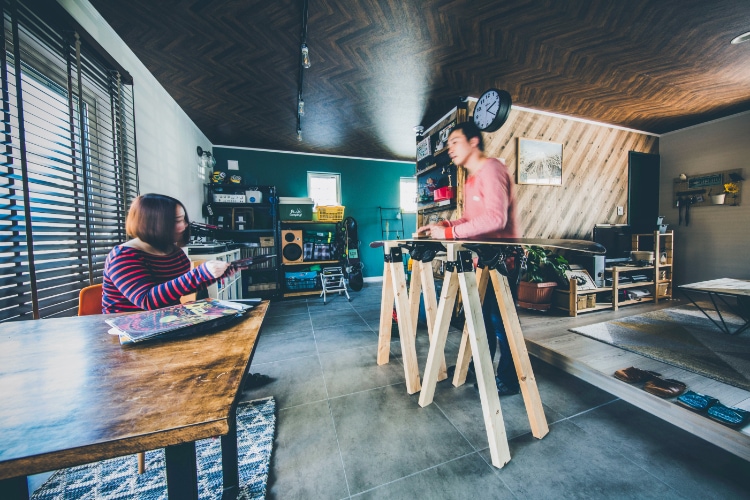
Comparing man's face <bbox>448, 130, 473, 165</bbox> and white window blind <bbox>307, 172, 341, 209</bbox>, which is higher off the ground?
white window blind <bbox>307, 172, 341, 209</bbox>

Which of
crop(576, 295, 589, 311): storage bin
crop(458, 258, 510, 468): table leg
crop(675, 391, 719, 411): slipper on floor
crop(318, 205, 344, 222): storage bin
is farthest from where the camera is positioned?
crop(318, 205, 344, 222): storage bin

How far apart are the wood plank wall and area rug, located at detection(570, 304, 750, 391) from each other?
156 centimetres

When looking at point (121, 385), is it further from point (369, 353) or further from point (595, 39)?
point (595, 39)

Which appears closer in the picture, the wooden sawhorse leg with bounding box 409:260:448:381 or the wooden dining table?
the wooden dining table

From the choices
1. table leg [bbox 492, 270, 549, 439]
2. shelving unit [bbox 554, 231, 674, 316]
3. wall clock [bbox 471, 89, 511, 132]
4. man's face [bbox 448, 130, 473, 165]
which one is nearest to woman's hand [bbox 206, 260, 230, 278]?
table leg [bbox 492, 270, 549, 439]

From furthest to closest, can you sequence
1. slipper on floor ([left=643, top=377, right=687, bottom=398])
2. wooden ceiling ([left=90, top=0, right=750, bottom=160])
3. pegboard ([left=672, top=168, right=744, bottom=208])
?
pegboard ([left=672, top=168, right=744, bottom=208]), wooden ceiling ([left=90, top=0, right=750, bottom=160]), slipper on floor ([left=643, top=377, right=687, bottom=398])

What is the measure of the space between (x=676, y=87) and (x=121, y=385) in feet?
18.5

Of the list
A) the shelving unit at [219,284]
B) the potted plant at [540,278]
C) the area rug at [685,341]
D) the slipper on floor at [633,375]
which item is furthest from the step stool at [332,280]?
the slipper on floor at [633,375]

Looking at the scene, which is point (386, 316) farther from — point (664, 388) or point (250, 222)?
point (250, 222)

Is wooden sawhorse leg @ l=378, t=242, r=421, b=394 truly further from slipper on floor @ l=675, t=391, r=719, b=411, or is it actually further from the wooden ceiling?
the wooden ceiling

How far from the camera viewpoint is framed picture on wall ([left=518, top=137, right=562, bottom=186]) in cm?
389

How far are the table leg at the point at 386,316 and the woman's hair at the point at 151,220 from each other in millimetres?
1368

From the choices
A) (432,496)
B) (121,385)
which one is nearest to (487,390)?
(432,496)

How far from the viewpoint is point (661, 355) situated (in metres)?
2.23
